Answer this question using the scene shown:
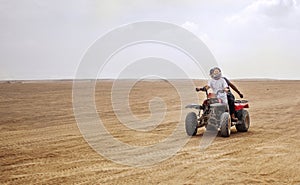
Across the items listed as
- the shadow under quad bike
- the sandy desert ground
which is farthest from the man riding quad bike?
the sandy desert ground

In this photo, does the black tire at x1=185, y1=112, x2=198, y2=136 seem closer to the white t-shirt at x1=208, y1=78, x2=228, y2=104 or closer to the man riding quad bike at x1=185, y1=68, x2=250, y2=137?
the man riding quad bike at x1=185, y1=68, x2=250, y2=137

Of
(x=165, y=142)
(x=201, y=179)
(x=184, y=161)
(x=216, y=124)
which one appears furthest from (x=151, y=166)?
(x=216, y=124)

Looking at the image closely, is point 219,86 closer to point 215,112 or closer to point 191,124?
point 215,112

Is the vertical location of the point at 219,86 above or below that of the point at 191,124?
above

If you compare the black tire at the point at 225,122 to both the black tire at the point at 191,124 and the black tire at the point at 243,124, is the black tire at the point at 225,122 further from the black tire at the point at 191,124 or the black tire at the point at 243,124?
the black tire at the point at 243,124

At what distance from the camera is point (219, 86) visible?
11.2 m

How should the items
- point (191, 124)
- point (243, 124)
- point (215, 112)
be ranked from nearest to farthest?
point (215, 112), point (191, 124), point (243, 124)

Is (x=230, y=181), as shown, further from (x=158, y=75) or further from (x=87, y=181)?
(x=158, y=75)

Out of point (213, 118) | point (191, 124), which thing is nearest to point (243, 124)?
point (213, 118)

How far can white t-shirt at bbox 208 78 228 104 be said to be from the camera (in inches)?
439

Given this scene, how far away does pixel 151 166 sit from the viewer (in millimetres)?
7633

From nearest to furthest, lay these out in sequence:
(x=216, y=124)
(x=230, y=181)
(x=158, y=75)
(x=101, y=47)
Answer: (x=230, y=181)
(x=101, y=47)
(x=158, y=75)
(x=216, y=124)

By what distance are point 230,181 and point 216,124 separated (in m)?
4.48

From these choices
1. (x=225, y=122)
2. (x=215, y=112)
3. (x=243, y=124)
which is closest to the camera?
(x=225, y=122)
